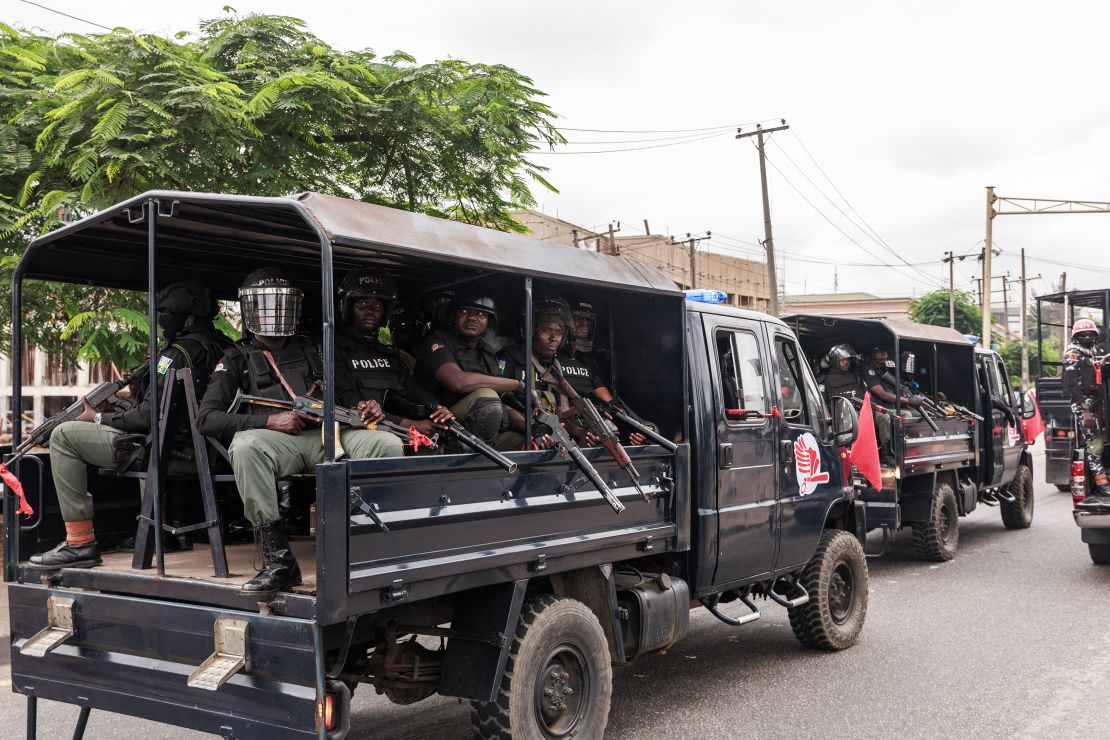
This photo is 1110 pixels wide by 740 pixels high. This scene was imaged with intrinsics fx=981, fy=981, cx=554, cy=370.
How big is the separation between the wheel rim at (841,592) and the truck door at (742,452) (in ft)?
3.28

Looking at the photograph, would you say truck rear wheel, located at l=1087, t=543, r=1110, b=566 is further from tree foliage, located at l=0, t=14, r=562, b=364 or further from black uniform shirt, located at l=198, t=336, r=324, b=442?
black uniform shirt, located at l=198, t=336, r=324, b=442

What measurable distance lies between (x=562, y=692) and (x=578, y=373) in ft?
6.33

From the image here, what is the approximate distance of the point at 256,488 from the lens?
3748 mm

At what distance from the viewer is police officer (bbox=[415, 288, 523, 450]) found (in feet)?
16.1

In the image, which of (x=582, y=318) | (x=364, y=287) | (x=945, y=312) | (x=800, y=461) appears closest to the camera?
(x=364, y=287)

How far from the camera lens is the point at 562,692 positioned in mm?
4492

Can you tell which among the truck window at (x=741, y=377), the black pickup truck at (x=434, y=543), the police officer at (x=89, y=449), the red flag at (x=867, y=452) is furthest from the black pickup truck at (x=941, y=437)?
the police officer at (x=89, y=449)

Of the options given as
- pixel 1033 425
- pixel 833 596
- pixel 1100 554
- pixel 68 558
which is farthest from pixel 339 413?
pixel 1033 425

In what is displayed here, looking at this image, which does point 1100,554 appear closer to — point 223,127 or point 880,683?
point 880,683

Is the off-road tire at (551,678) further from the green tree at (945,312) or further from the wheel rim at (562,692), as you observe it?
the green tree at (945,312)

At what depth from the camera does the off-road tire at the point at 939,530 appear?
10.4m

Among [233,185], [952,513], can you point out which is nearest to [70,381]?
[233,185]

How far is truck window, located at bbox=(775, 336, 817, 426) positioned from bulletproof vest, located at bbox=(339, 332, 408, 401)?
109 inches

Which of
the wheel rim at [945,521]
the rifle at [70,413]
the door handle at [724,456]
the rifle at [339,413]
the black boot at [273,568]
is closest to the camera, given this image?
the black boot at [273,568]
